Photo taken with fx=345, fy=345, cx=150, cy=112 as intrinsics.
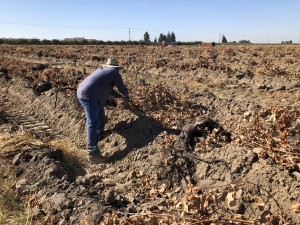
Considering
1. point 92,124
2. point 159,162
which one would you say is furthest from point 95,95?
point 159,162

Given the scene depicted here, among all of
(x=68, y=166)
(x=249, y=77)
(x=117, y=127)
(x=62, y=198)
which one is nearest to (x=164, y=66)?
(x=249, y=77)

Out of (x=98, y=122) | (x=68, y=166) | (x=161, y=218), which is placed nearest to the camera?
(x=161, y=218)

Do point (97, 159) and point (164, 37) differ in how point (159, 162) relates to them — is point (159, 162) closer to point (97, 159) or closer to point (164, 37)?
point (97, 159)

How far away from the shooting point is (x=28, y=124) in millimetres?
8398

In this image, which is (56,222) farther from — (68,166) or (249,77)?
(249,77)

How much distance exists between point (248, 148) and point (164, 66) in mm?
12120

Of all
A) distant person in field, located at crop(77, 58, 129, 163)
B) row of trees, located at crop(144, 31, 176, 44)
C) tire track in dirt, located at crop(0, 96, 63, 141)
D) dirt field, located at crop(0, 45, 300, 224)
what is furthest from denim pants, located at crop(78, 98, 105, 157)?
row of trees, located at crop(144, 31, 176, 44)

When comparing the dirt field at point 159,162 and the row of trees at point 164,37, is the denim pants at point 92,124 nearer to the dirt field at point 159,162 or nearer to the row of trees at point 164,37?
the dirt field at point 159,162

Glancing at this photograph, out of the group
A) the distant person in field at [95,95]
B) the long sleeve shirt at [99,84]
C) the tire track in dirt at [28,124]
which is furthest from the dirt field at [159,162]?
the long sleeve shirt at [99,84]

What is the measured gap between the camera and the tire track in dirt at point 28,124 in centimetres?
741

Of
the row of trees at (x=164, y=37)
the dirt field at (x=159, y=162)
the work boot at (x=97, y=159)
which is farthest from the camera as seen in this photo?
the row of trees at (x=164, y=37)

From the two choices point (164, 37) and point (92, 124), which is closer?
point (92, 124)

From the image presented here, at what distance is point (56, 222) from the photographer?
3.98 m

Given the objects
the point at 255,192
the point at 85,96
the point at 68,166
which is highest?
the point at 85,96
